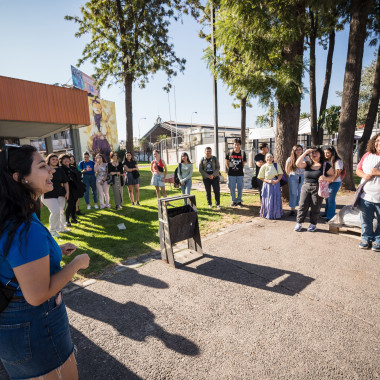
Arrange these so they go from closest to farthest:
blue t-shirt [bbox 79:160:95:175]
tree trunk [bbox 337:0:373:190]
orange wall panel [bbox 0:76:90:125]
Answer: blue t-shirt [bbox 79:160:95:175] → tree trunk [bbox 337:0:373:190] → orange wall panel [bbox 0:76:90:125]

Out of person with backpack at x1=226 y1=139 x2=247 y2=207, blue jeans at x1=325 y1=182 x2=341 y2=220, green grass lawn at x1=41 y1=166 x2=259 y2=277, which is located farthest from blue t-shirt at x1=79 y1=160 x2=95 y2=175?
blue jeans at x1=325 y1=182 x2=341 y2=220

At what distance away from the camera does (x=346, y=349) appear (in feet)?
8.33

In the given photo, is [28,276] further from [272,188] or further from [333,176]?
[272,188]

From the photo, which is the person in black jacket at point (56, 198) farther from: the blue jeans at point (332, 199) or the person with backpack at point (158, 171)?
the blue jeans at point (332, 199)

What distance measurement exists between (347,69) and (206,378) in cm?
1136

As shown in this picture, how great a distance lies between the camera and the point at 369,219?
4781mm

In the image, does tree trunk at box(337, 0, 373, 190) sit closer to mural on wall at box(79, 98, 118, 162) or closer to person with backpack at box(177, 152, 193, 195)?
person with backpack at box(177, 152, 193, 195)

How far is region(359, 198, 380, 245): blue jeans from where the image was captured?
4.69m

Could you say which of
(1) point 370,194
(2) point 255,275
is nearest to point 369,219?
(1) point 370,194

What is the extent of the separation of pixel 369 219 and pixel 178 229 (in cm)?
359

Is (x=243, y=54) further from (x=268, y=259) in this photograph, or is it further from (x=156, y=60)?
(x=156, y=60)

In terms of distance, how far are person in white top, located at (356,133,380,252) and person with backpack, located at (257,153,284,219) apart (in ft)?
7.92

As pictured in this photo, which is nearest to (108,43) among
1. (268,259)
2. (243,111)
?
(243,111)

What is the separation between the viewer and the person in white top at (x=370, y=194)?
14.8ft
